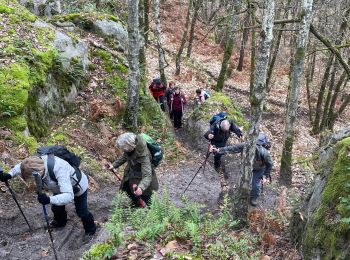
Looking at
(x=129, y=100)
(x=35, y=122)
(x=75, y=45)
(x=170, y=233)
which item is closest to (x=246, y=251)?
(x=170, y=233)

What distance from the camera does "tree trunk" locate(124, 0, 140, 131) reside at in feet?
35.9

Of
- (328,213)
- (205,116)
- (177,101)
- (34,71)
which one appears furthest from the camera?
(205,116)

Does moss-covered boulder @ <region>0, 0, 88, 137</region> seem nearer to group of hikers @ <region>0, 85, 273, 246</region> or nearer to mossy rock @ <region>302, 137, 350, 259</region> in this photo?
group of hikers @ <region>0, 85, 273, 246</region>

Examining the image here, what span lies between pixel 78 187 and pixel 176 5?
29522 mm

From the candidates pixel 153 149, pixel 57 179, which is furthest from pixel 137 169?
pixel 57 179

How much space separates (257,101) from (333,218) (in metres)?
2.23

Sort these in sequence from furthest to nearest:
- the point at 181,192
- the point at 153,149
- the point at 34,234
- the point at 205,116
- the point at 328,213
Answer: the point at 205,116, the point at 181,192, the point at 34,234, the point at 153,149, the point at 328,213

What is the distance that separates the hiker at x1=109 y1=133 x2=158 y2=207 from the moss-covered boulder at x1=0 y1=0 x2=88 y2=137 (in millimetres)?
3443

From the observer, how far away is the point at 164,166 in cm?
1170

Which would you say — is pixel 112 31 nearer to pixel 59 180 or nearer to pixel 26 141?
pixel 26 141

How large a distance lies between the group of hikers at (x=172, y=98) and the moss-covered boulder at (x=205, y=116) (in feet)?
1.42

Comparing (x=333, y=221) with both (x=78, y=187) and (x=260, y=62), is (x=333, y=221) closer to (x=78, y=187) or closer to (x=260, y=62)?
(x=260, y=62)

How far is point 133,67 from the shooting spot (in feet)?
37.4

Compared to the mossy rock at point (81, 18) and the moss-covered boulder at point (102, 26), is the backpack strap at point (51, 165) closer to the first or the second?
the moss-covered boulder at point (102, 26)
